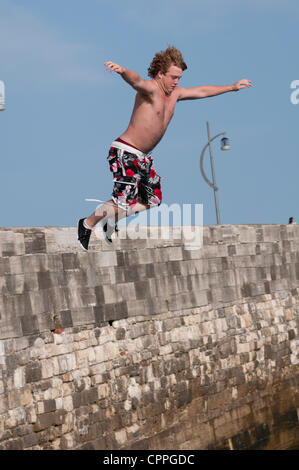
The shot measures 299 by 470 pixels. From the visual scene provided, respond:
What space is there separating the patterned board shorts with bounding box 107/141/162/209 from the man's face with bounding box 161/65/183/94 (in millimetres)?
739

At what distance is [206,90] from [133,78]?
4.29 ft

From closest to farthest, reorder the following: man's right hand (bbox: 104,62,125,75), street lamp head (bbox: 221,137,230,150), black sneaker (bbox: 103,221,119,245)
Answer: man's right hand (bbox: 104,62,125,75)
black sneaker (bbox: 103,221,119,245)
street lamp head (bbox: 221,137,230,150)

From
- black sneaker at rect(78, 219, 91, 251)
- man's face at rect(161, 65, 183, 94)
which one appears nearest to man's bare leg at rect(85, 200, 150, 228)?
black sneaker at rect(78, 219, 91, 251)

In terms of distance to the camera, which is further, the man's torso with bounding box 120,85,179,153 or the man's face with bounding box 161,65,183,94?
the man's face with bounding box 161,65,183,94

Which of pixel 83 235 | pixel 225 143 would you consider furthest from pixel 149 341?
pixel 225 143

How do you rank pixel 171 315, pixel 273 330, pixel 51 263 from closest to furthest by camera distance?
pixel 51 263, pixel 171 315, pixel 273 330

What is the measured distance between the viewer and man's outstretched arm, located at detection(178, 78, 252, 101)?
10219 millimetres

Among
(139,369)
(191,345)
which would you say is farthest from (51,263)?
(191,345)

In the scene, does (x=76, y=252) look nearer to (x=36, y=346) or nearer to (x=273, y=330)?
(x=36, y=346)

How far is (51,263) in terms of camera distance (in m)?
10.7

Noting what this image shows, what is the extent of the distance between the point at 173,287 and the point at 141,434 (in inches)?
87.7

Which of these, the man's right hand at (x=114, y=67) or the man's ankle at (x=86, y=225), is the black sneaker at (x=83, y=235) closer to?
the man's ankle at (x=86, y=225)

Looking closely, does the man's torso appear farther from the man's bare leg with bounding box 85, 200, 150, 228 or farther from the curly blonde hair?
the man's bare leg with bounding box 85, 200, 150, 228

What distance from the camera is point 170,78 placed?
9875 mm
